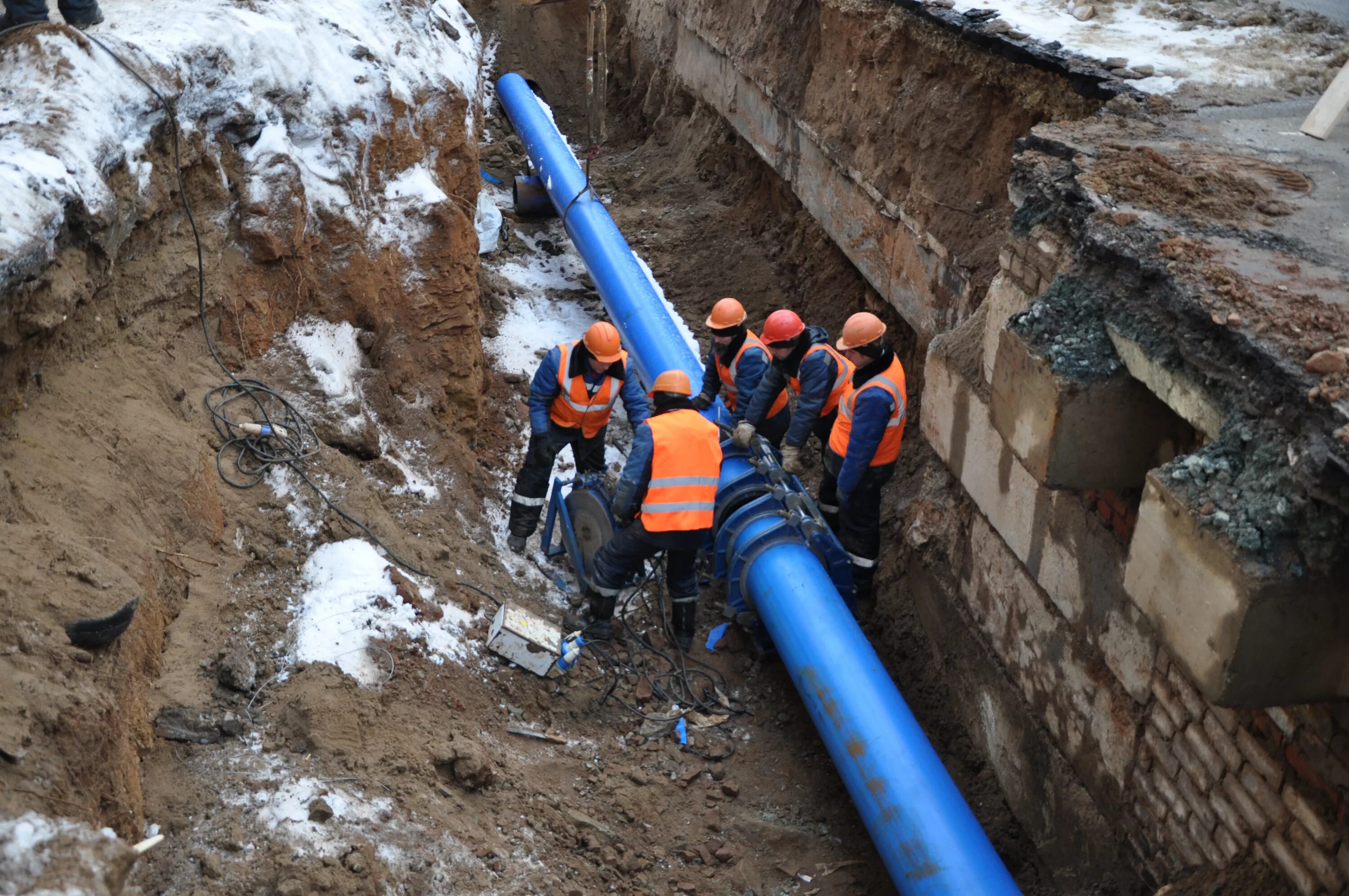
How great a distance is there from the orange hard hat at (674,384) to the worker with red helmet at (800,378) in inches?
29.7

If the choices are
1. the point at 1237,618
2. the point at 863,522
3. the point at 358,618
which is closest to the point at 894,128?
the point at 863,522

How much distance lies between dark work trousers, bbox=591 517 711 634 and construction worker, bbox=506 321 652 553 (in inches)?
29.1

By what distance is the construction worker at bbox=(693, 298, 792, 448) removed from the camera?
6.76 metres

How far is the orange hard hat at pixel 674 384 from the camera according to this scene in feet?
18.4

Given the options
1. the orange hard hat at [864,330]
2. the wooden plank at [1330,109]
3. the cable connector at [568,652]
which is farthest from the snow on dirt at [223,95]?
the wooden plank at [1330,109]

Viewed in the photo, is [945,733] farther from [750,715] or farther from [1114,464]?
[1114,464]

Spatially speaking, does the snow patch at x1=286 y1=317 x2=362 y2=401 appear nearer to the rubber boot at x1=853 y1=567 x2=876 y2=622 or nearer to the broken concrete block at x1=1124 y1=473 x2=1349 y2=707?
the rubber boot at x1=853 y1=567 x2=876 y2=622

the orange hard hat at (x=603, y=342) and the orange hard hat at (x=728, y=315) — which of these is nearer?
the orange hard hat at (x=603, y=342)

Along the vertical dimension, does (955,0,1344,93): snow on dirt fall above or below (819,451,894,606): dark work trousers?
above

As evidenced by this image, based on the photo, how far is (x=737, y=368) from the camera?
22.5 ft

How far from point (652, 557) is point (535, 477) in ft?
3.65

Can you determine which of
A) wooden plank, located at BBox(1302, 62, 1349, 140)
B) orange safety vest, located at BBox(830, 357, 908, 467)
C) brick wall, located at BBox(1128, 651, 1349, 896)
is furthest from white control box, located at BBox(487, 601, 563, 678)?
wooden plank, located at BBox(1302, 62, 1349, 140)

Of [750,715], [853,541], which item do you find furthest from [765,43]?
[750,715]

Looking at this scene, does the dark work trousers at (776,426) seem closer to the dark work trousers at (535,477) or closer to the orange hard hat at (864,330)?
the orange hard hat at (864,330)
